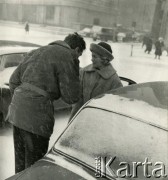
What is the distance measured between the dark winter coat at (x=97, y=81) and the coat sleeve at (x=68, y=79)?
449 millimetres

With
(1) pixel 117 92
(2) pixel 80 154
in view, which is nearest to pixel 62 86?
(1) pixel 117 92

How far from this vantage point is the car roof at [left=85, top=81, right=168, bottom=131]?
4.98 ft

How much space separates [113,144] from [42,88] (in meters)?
0.62

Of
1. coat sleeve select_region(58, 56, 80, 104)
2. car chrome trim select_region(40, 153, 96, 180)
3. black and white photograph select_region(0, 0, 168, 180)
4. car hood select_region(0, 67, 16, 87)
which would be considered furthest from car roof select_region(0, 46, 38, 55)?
car chrome trim select_region(40, 153, 96, 180)

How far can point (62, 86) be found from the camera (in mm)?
1829

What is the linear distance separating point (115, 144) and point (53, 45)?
0.80m

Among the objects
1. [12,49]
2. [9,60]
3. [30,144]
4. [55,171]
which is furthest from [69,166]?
[12,49]

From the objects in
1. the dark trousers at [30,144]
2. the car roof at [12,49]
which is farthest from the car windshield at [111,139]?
the car roof at [12,49]

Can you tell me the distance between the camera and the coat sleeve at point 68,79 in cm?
182

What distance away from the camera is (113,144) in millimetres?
1498

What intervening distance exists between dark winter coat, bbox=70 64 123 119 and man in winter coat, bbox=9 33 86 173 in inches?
16.5

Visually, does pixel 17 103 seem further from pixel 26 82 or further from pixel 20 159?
pixel 20 159

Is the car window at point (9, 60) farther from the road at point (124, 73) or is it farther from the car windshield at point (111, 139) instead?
the car windshield at point (111, 139)

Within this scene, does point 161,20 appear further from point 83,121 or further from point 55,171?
point 55,171
